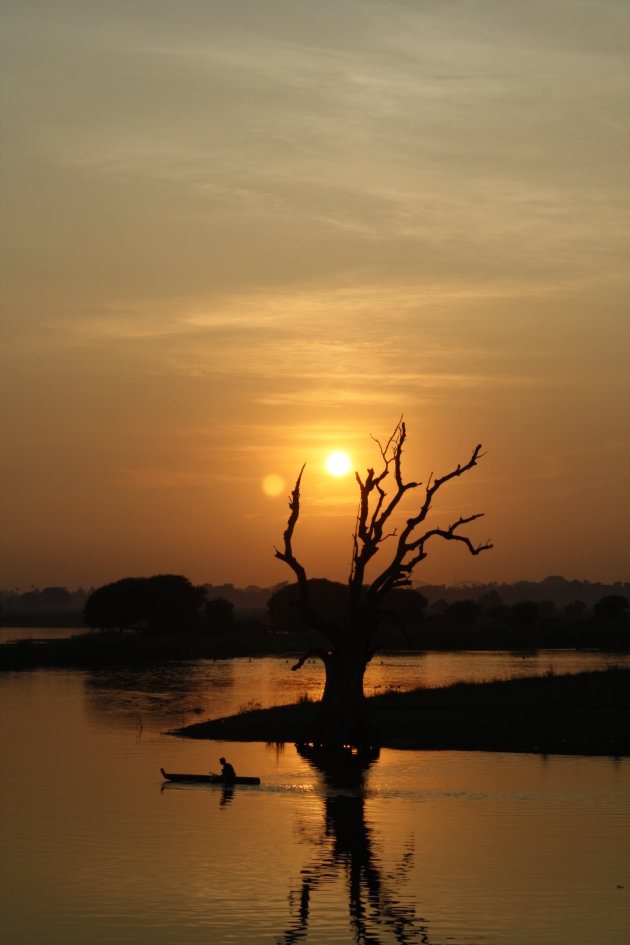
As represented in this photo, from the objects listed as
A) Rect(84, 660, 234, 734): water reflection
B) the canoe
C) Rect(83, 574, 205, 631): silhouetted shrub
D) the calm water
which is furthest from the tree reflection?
Rect(83, 574, 205, 631): silhouetted shrub

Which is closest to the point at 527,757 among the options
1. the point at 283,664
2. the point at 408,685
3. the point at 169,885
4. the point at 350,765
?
the point at 350,765

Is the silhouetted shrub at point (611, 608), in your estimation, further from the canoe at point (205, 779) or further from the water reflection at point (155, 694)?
the canoe at point (205, 779)

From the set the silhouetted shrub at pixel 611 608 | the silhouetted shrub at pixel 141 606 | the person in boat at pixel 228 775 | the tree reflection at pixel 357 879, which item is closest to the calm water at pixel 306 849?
the tree reflection at pixel 357 879

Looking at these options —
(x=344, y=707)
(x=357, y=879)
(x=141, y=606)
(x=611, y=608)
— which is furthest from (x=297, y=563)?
(x=611, y=608)

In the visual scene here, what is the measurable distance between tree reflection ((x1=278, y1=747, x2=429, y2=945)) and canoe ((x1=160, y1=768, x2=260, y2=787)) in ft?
7.39

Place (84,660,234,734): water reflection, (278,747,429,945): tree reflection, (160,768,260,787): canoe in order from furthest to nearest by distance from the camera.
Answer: (84,660,234,734): water reflection < (160,768,260,787): canoe < (278,747,429,945): tree reflection

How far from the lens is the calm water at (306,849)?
24.1 meters

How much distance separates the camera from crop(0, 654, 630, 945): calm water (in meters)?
24.1

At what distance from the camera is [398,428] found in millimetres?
48031

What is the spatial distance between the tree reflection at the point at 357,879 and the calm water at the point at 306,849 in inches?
2.0

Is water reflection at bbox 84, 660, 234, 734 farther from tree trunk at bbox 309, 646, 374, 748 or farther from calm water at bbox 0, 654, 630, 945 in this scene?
tree trunk at bbox 309, 646, 374, 748

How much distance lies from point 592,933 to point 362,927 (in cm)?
386

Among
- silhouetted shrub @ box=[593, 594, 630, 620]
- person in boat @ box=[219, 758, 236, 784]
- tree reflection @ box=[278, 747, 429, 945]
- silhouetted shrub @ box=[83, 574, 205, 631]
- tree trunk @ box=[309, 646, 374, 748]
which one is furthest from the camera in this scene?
silhouetted shrub @ box=[593, 594, 630, 620]

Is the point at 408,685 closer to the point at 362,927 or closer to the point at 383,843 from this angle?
the point at 383,843
